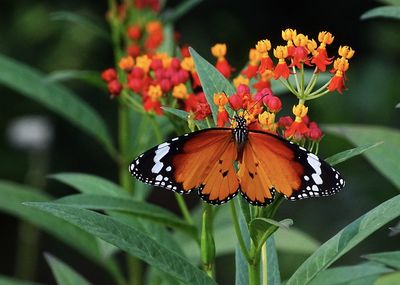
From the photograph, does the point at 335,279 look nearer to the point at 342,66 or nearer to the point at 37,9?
the point at 342,66

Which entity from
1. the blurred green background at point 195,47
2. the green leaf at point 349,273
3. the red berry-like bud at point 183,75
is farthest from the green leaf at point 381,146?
the blurred green background at point 195,47

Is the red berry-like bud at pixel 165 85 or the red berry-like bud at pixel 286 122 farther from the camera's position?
the red berry-like bud at pixel 165 85

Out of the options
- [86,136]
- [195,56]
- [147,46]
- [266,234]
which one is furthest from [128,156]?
[86,136]

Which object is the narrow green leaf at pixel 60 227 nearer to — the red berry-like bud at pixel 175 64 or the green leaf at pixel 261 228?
the red berry-like bud at pixel 175 64

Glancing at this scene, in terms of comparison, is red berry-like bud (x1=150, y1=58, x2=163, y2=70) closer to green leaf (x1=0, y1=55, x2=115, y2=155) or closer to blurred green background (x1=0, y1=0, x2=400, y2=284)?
green leaf (x1=0, y1=55, x2=115, y2=155)

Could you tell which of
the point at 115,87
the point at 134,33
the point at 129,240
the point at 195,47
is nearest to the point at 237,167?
the point at 129,240
